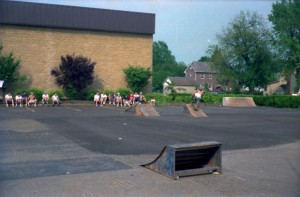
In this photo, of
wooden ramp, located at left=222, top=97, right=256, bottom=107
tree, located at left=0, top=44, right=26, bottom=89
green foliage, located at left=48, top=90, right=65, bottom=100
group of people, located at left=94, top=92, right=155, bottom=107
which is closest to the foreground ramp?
group of people, located at left=94, top=92, right=155, bottom=107

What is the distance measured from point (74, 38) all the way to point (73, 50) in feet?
4.14

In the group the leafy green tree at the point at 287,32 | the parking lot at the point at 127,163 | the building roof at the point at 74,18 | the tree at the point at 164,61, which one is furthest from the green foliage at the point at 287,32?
the tree at the point at 164,61

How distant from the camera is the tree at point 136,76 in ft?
129

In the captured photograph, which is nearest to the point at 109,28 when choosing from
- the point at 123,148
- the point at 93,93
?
the point at 93,93

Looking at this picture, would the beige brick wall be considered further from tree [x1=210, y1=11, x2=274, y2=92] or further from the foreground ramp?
the foreground ramp

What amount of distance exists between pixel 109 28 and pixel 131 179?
33.5 metres

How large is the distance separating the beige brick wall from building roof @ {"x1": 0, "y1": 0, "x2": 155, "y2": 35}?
2.07ft

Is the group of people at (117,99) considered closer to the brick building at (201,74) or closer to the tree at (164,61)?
the brick building at (201,74)

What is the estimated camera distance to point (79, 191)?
6.65 meters

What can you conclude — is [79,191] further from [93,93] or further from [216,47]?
[216,47]

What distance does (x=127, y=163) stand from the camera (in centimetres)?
902

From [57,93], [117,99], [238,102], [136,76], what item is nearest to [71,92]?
[57,93]

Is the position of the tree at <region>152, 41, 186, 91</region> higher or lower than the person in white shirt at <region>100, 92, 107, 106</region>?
higher

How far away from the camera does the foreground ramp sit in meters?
7.75
